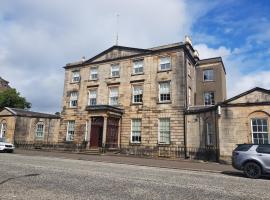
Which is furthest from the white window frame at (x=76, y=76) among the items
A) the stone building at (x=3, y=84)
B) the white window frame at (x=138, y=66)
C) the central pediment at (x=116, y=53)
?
the stone building at (x=3, y=84)

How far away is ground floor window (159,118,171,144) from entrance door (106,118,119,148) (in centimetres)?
527

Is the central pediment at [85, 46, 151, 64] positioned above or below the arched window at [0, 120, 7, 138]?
above

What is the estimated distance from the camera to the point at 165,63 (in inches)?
1091

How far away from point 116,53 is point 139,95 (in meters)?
6.93

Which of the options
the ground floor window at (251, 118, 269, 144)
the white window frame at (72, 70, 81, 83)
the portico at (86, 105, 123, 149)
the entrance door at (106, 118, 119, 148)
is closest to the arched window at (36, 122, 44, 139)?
the white window frame at (72, 70, 81, 83)

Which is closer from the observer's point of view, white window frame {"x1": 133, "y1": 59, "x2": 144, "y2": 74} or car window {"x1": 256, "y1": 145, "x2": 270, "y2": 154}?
car window {"x1": 256, "y1": 145, "x2": 270, "y2": 154}

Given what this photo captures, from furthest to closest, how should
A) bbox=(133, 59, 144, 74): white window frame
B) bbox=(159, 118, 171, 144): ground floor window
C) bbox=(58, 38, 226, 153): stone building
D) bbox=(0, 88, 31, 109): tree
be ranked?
1. bbox=(0, 88, 31, 109): tree
2. bbox=(133, 59, 144, 74): white window frame
3. bbox=(58, 38, 226, 153): stone building
4. bbox=(159, 118, 171, 144): ground floor window

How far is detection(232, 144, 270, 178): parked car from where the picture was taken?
11.7 m

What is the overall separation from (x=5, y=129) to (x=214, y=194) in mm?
34122

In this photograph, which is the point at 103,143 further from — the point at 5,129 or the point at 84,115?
the point at 5,129

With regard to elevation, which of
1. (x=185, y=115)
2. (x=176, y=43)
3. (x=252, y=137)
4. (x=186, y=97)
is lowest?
(x=252, y=137)

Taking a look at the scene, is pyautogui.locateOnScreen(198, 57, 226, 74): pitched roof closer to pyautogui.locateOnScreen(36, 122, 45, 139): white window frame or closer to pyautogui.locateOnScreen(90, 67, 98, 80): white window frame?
pyautogui.locateOnScreen(90, 67, 98, 80): white window frame

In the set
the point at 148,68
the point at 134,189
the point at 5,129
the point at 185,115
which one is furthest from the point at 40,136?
the point at 134,189

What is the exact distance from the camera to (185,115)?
2509 cm
